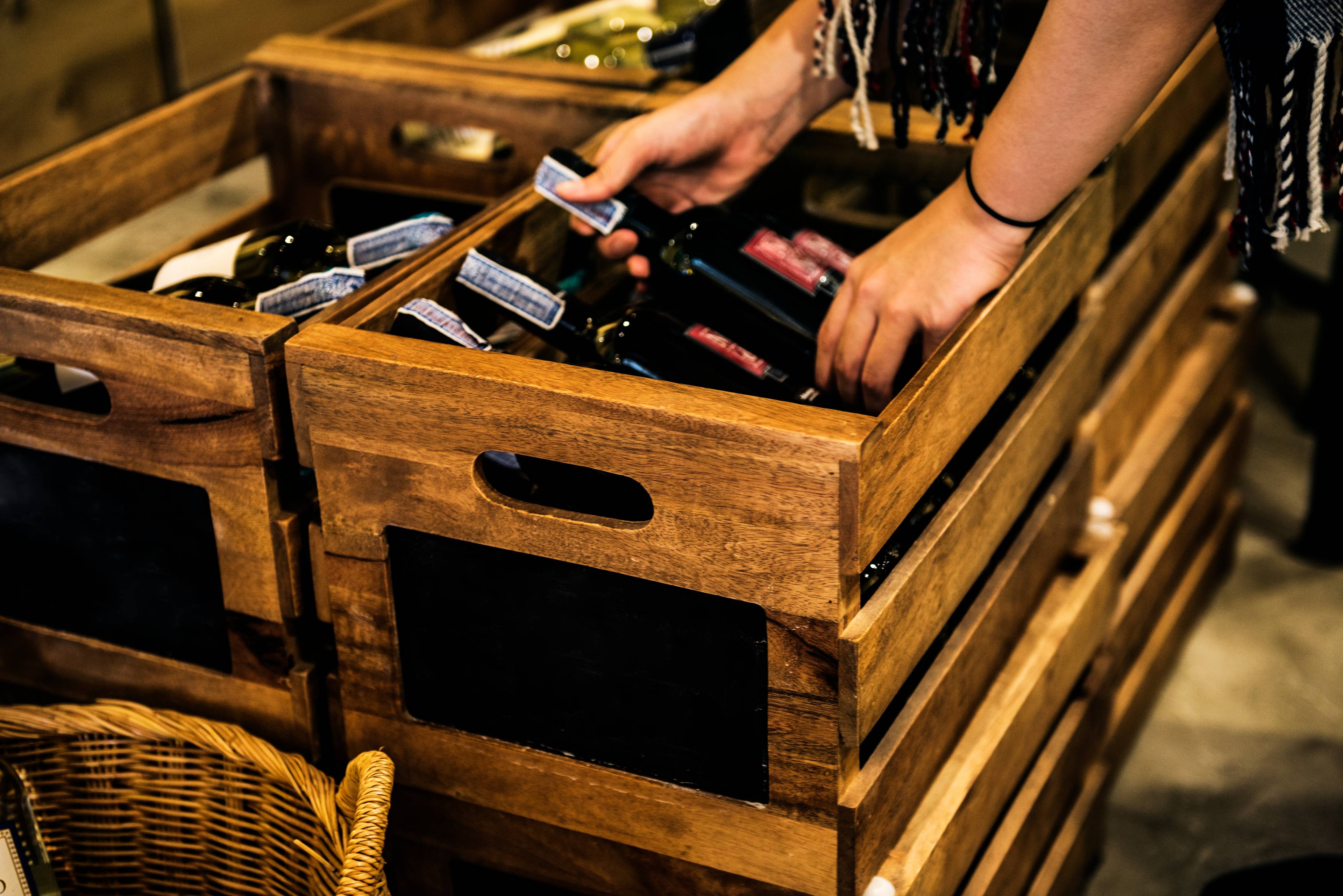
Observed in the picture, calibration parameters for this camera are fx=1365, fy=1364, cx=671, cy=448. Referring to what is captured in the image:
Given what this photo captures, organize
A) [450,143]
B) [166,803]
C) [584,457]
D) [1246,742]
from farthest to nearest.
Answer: [1246,742] < [450,143] < [166,803] < [584,457]

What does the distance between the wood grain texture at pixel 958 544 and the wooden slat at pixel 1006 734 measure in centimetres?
14

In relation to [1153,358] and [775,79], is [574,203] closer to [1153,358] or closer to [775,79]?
[775,79]

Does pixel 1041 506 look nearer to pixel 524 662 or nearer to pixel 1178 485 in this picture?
pixel 524 662

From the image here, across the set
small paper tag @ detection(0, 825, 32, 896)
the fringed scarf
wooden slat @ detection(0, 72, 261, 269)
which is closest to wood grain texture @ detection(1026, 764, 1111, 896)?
the fringed scarf

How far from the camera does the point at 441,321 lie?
96 cm

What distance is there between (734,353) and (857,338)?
0.30 ft

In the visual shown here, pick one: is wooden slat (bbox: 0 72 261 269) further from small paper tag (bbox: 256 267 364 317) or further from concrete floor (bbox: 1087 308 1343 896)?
concrete floor (bbox: 1087 308 1343 896)

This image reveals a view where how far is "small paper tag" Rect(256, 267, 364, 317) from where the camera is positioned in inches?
41.7

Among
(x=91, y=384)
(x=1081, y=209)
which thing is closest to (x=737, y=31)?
(x=1081, y=209)

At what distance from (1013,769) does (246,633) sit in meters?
0.65

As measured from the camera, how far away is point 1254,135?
100 cm

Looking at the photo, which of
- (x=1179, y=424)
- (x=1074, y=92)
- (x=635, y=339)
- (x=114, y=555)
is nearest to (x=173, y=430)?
(x=114, y=555)

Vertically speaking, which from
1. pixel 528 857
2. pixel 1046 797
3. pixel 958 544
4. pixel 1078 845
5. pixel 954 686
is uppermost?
pixel 958 544

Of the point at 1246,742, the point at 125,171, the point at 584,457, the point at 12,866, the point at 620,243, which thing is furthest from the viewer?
the point at 1246,742
